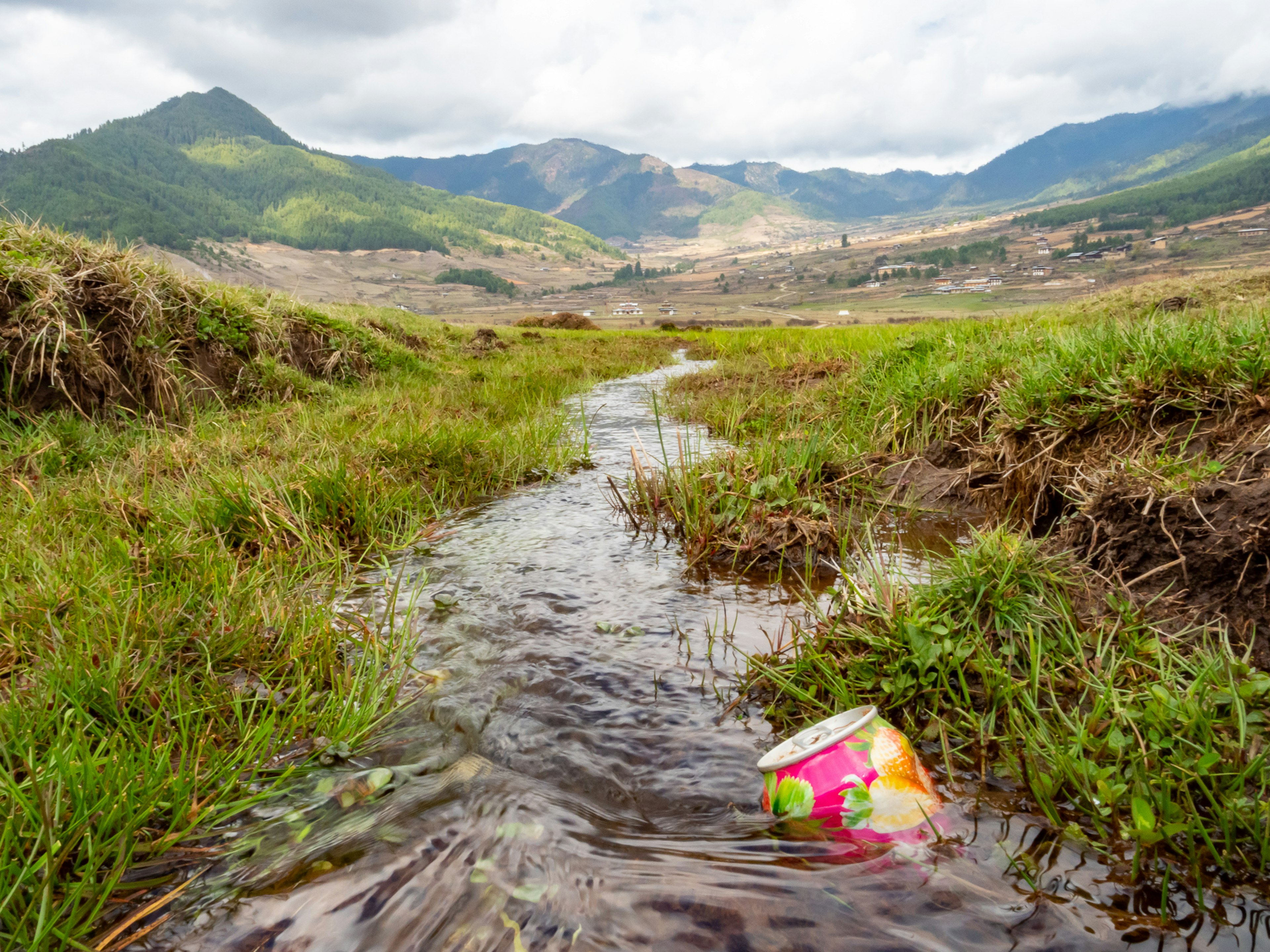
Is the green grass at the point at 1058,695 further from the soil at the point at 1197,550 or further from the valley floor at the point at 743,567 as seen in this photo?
the soil at the point at 1197,550

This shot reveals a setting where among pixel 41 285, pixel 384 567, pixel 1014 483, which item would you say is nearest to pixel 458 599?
pixel 384 567

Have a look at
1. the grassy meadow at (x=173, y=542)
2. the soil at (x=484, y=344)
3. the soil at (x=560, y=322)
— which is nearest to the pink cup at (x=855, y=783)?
the grassy meadow at (x=173, y=542)

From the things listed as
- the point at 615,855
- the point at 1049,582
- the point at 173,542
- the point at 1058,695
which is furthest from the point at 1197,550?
the point at 173,542

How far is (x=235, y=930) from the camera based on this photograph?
181 centimetres

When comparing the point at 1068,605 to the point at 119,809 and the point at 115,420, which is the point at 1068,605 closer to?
the point at 119,809

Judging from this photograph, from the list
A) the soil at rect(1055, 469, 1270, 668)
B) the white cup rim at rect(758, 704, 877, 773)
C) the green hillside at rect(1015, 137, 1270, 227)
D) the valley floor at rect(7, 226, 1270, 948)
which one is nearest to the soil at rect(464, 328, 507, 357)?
the valley floor at rect(7, 226, 1270, 948)

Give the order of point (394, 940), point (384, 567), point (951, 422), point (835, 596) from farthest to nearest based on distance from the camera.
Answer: point (951, 422) < point (384, 567) < point (835, 596) < point (394, 940)

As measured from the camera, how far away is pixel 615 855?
2146mm

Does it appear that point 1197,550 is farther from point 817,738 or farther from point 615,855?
point 615,855

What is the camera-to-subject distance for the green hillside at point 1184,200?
118062mm

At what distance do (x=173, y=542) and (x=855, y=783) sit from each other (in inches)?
155

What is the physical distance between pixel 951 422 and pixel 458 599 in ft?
16.4

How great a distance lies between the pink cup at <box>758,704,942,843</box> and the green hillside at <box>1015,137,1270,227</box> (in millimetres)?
147246

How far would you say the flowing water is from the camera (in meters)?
1.79
